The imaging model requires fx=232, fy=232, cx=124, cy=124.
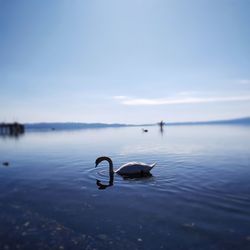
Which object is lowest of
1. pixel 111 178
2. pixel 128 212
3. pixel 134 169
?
pixel 128 212

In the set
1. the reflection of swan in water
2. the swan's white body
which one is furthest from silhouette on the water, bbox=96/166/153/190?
the swan's white body

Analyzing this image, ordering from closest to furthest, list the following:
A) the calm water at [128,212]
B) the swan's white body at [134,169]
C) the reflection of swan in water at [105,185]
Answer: the calm water at [128,212], the reflection of swan in water at [105,185], the swan's white body at [134,169]

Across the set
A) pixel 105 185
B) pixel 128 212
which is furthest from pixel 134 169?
pixel 128 212

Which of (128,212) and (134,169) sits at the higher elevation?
(134,169)

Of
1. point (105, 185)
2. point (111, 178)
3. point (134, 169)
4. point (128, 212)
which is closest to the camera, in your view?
point (128, 212)

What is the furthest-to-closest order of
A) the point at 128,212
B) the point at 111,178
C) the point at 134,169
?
the point at 134,169, the point at 111,178, the point at 128,212

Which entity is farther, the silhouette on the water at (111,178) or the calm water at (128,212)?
the silhouette on the water at (111,178)

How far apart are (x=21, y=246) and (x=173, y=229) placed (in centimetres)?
516

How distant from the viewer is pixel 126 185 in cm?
1466

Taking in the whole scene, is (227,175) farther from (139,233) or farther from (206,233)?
(139,233)

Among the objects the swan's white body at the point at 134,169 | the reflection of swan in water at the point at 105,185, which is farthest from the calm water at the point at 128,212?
the swan's white body at the point at 134,169

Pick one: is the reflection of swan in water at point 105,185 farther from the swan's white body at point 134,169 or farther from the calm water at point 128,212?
the swan's white body at point 134,169

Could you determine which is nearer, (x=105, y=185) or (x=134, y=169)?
(x=105, y=185)

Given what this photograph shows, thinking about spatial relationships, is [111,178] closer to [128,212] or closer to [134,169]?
[134,169]
